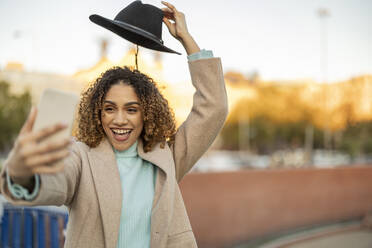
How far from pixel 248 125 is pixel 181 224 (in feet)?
148

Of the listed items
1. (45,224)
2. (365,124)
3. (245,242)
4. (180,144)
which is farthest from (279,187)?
(365,124)

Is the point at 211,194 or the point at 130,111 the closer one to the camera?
the point at 130,111

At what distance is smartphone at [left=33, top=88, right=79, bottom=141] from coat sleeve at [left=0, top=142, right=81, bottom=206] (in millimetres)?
215

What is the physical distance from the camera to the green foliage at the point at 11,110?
22.8 m

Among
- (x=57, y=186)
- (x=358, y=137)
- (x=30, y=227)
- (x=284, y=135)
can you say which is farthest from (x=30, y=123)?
(x=284, y=135)

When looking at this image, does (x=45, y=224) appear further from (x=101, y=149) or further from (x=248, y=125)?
(x=248, y=125)

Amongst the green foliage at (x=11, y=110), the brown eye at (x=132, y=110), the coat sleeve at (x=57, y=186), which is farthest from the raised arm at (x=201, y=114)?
the green foliage at (x=11, y=110)

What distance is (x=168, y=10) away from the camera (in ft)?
6.55

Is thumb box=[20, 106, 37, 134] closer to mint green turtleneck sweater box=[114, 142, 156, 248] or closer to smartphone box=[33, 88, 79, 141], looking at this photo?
smartphone box=[33, 88, 79, 141]

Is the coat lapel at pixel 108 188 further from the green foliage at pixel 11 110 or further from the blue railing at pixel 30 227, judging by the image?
the green foliage at pixel 11 110

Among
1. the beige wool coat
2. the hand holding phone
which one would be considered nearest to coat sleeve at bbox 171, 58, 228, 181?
the beige wool coat

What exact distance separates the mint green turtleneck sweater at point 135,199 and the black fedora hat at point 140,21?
56 centimetres

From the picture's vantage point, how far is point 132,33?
192cm

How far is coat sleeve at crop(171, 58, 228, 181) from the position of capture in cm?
185
